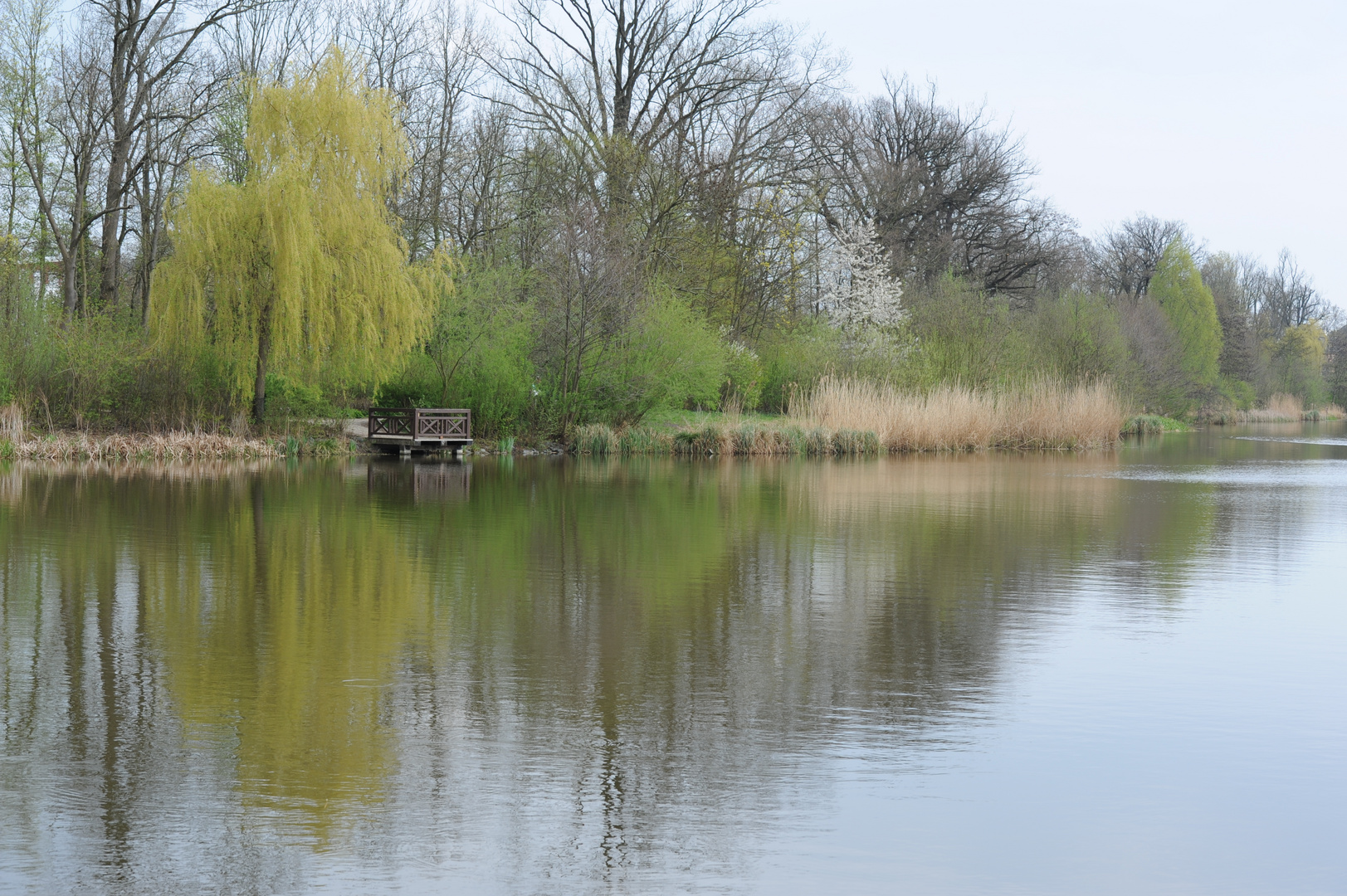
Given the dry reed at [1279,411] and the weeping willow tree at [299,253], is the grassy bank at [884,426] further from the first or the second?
the dry reed at [1279,411]

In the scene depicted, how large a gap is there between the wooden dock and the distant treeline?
1.15 m

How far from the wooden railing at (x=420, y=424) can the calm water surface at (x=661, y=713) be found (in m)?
15.2

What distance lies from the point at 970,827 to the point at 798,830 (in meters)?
0.66

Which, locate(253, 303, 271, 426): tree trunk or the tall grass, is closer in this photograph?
locate(253, 303, 271, 426): tree trunk

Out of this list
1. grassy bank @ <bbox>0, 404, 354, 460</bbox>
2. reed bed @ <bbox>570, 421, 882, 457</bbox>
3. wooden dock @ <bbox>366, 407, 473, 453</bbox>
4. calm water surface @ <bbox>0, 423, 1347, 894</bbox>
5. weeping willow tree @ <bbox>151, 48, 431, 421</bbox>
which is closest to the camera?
calm water surface @ <bbox>0, 423, 1347, 894</bbox>

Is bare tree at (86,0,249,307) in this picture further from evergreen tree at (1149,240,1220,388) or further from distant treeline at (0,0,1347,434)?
evergreen tree at (1149,240,1220,388)

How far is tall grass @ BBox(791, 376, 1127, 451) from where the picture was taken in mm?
31875

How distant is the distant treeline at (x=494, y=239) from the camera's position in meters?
26.2

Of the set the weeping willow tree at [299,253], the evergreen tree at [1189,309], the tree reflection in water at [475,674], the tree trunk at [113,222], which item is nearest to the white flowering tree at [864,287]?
the weeping willow tree at [299,253]

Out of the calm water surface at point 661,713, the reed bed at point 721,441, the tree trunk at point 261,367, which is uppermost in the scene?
the tree trunk at point 261,367

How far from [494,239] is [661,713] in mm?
33546

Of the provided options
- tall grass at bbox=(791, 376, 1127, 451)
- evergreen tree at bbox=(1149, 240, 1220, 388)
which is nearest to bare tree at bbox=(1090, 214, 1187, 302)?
evergreen tree at bbox=(1149, 240, 1220, 388)

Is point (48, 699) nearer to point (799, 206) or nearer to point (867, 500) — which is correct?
point (867, 500)

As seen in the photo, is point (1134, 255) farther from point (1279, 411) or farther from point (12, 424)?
point (12, 424)
